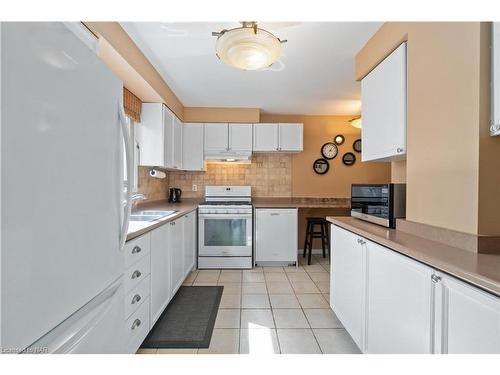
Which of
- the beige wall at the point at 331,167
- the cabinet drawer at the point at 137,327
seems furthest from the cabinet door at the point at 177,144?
the cabinet drawer at the point at 137,327

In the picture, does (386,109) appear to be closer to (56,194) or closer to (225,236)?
(56,194)

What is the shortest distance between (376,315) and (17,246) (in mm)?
Result: 1566

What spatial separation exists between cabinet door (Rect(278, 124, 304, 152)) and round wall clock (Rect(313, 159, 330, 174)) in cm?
56

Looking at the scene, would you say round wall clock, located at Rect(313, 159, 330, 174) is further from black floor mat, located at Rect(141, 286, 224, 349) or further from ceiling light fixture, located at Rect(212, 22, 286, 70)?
ceiling light fixture, located at Rect(212, 22, 286, 70)

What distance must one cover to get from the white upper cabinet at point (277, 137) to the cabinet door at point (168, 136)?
1235mm

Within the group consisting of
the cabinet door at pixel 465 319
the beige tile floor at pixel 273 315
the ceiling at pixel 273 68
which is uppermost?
the ceiling at pixel 273 68

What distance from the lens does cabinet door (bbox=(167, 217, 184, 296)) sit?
92.6 inches

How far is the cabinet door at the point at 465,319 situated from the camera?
74 centimetres

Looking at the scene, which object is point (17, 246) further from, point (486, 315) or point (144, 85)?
point (144, 85)

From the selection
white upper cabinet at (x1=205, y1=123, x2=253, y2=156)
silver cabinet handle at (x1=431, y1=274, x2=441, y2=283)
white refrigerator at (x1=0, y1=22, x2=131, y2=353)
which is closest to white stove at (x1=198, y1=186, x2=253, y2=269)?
white upper cabinet at (x1=205, y1=123, x2=253, y2=156)

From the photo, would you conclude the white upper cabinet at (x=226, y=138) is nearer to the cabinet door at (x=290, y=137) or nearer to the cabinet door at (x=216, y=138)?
the cabinet door at (x=216, y=138)

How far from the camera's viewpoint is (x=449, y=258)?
94 cm
